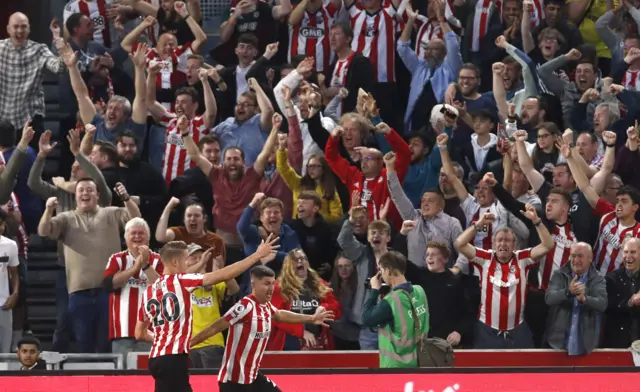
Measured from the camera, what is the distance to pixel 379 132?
1478 centimetres

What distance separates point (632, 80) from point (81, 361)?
23.0 ft

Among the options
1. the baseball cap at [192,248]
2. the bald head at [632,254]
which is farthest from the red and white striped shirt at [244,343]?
the bald head at [632,254]

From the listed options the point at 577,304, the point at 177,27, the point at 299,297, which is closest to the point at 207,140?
the point at 299,297

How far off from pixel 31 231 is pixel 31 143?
1483 millimetres

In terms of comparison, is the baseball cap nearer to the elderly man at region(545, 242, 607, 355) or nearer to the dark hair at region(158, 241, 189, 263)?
the dark hair at region(158, 241, 189, 263)

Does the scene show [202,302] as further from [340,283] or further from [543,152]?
[543,152]

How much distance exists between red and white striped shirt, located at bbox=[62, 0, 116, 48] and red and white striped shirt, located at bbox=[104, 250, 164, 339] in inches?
190

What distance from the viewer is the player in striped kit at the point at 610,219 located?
46.2 feet

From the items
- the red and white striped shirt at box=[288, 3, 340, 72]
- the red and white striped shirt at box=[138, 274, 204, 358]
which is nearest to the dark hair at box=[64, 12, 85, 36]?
the red and white striped shirt at box=[288, 3, 340, 72]

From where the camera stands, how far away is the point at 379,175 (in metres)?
14.7

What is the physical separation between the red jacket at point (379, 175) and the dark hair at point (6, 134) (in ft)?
10.4

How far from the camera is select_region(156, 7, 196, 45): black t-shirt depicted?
17.5 metres

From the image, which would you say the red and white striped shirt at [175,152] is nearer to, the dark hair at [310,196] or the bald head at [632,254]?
the dark hair at [310,196]

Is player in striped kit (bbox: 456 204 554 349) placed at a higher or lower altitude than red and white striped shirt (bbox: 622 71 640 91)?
lower
